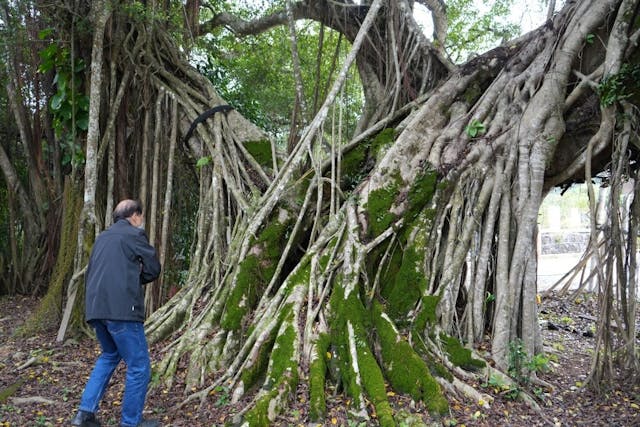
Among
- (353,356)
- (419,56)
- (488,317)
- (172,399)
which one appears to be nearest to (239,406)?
(172,399)

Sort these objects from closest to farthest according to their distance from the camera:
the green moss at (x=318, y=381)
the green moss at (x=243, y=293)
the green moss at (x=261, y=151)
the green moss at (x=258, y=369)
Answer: the green moss at (x=318, y=381), the green moss at (x=258, y=369), the green moss at (x=243, y=293), the green moss at (x=261, y=151)

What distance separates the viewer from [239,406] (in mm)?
3418

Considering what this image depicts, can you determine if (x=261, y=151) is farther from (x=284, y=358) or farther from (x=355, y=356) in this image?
(x=355, y=356)

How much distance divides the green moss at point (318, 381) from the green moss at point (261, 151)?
7.68 ft

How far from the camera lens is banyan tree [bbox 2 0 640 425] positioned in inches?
144

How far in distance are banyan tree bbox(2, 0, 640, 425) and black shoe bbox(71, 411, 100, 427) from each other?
0.70 metres

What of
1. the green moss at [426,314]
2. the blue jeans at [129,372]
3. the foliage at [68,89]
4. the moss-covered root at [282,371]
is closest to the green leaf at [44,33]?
the foliage at [68,89]

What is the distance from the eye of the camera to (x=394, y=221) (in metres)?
4.27

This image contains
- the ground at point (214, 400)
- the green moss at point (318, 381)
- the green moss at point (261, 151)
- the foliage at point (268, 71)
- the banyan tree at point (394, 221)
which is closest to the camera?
the green moss at point (318, 381)

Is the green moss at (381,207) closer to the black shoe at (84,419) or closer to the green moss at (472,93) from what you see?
the green moss at (472,93)

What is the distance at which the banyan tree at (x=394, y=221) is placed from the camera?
3662mm

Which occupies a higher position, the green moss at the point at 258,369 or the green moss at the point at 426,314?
the green moss at the point at 426,314

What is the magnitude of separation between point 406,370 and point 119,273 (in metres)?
1.83

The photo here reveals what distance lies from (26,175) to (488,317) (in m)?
6.02
